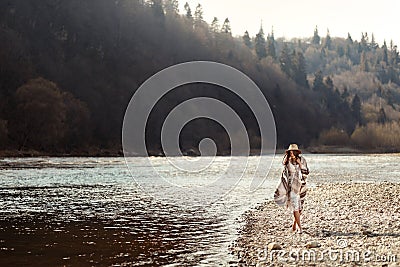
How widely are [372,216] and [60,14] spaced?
142m

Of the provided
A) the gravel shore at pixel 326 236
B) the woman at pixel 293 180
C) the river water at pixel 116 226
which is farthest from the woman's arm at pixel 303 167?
the river water at pixel 116 226

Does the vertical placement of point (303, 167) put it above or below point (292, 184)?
above

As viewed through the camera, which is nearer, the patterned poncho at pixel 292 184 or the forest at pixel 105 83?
the patterned poncho at pixel 292 184

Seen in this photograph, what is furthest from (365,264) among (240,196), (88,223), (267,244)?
(240,196)

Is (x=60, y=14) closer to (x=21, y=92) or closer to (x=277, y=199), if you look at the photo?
(x=21, y=92)

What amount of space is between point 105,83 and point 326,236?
122 meters

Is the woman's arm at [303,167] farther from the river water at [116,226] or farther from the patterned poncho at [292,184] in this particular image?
the river water at [116,226]

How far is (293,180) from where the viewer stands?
15.6 meters

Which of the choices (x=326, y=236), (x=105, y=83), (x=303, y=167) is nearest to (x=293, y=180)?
(x=303, y=167)

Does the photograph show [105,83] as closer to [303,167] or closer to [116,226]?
[116,226]

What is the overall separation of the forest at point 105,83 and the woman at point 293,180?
235 ft

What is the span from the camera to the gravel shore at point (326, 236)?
1254 centimetres

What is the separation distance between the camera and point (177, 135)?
4958 inches

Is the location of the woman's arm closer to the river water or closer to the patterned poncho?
the patterned poncho
